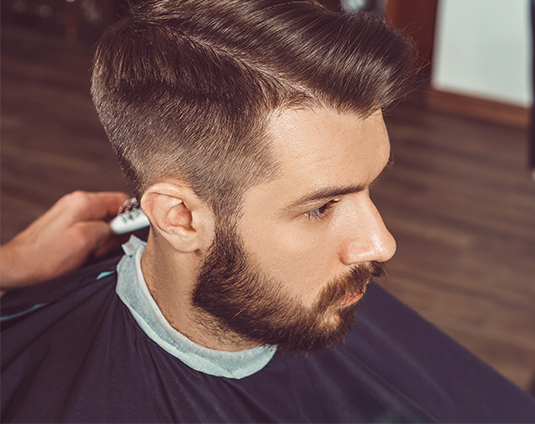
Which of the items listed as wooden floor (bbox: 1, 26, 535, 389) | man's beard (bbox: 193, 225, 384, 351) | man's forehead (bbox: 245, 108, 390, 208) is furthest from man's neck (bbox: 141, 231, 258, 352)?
wooden floor (bbox: 1, 26, 535, 389)

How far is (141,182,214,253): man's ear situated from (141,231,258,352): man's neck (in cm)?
8

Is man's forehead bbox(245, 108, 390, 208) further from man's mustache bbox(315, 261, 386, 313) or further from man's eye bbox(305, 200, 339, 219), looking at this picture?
man's mustache bbox(315, 261, 386, 313)

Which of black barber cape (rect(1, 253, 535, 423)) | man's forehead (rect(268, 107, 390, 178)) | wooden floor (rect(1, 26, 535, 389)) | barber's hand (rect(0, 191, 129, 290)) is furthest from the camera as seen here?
wooden floor (rect(1, 26, 535, 389))

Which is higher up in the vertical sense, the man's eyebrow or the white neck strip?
the man's eyebrow

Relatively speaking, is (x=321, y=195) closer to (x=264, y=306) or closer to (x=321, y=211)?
(x=321, y=211)

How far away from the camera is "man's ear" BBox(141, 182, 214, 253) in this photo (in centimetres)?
100

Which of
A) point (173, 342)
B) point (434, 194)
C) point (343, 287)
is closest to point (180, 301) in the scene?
point (173, 342)

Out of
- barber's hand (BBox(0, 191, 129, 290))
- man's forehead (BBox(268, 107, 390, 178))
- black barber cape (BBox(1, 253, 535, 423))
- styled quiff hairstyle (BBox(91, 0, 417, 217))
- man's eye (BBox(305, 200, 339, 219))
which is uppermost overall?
styled quiff hairstyle (BBox(91, 0, 417, 217))

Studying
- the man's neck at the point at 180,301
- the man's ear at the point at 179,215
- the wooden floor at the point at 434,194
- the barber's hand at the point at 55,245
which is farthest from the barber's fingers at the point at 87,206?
the wooden floor at the point at 434,194

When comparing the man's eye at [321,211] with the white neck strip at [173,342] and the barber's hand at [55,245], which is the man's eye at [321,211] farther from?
the barber's hand at [55,245]

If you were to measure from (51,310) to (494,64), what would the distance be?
350 cm

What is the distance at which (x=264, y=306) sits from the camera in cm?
111

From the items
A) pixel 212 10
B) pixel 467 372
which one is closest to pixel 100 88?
pixel 212 10

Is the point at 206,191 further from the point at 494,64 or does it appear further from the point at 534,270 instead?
the point at 494,64
